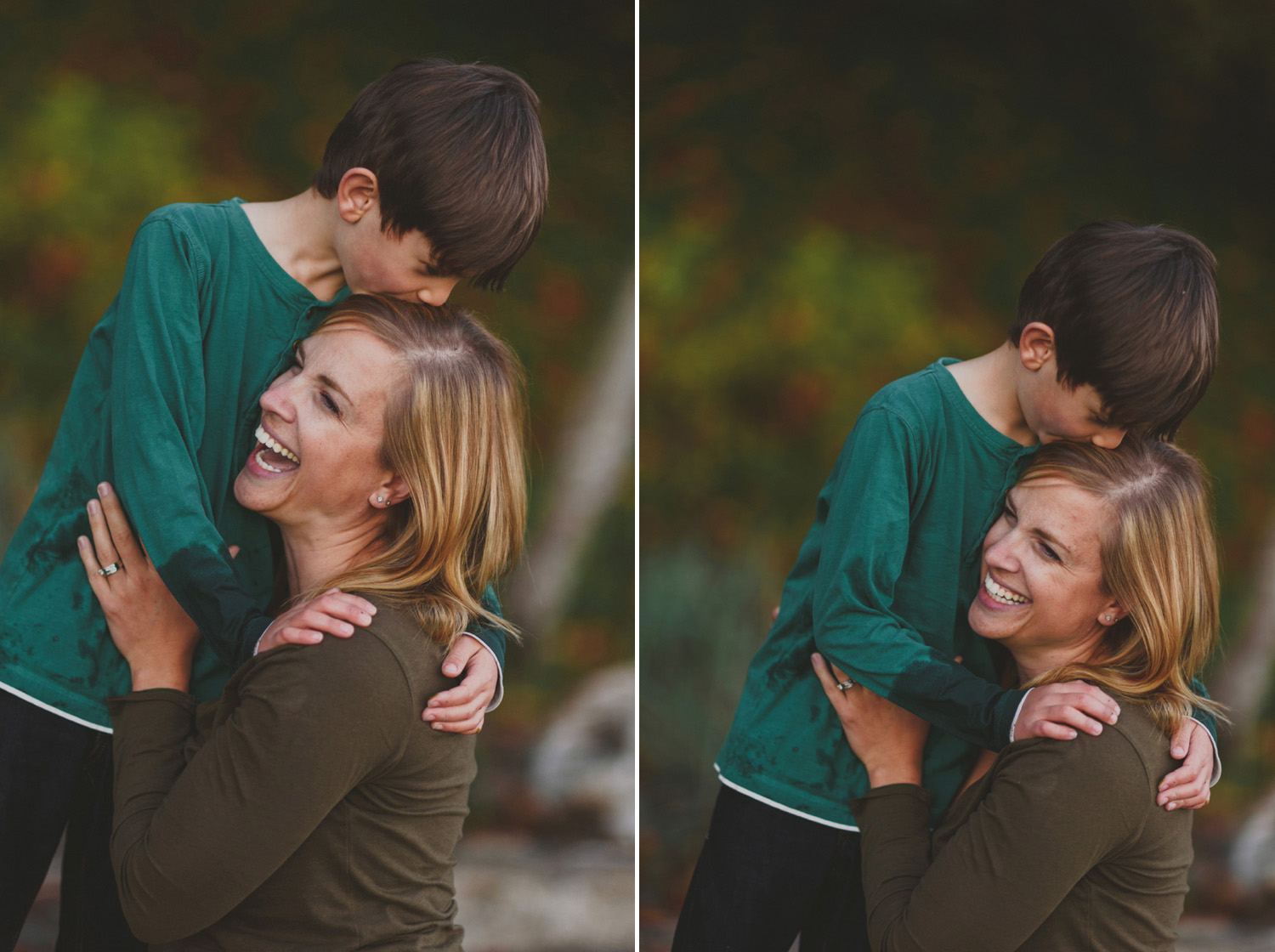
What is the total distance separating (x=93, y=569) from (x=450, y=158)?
81 cm

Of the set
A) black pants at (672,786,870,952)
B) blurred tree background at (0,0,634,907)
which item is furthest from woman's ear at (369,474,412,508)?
blurred tree background at (0,0,634,907)

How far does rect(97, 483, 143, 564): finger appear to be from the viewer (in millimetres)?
1754

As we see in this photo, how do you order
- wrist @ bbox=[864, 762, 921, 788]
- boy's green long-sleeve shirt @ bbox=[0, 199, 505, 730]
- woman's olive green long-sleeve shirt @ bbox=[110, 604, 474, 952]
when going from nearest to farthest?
1. woman's olive green long-sleeve shirt @ bbox=[110, 604, 474, 952]
2. boy's green long-sleeve shirt @ bbox=[0, 199, 505, 730]
3. wrist @ bbox=[864, 762, 921, 788]

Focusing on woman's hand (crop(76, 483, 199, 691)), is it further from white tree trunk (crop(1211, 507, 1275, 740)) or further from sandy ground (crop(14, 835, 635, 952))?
white tree trunk (crop(1211, 507, 1275, 740))

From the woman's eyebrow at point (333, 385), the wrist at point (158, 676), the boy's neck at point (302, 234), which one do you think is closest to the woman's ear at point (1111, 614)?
the woman's eyebrow at point (333, 385)

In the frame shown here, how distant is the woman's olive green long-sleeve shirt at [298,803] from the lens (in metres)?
1.44

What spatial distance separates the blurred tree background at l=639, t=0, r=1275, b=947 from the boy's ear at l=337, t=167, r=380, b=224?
1.90m

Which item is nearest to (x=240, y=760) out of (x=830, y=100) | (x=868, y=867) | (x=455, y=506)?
(x=455, y=506)

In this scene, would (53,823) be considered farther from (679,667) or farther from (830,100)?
(830,100)

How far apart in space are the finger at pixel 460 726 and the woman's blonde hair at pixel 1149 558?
813 mm

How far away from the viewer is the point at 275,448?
69.9 inches

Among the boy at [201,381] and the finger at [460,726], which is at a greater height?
the boy at [201,381]

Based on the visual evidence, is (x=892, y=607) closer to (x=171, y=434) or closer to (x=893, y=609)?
(x=893, y=609)

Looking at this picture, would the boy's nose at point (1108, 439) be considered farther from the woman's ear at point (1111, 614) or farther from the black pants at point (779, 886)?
the black pants at point (779, 886)
